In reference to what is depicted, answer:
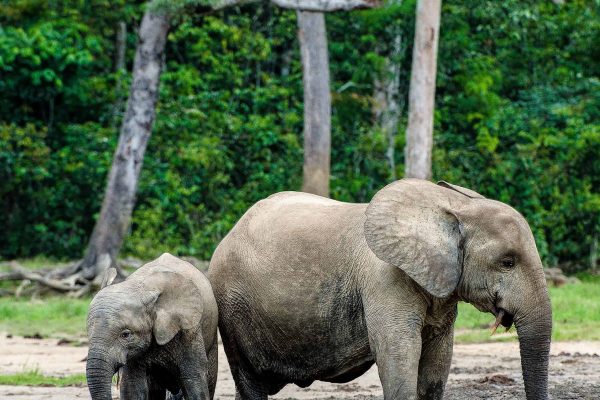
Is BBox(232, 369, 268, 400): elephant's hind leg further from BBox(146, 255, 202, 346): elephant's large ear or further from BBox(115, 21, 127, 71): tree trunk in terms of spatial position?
BBox(115, 21, 127, 71): tree trunk

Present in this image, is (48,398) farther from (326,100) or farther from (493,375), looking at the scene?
(326,100)

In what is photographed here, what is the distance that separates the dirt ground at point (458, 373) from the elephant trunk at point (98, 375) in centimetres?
232

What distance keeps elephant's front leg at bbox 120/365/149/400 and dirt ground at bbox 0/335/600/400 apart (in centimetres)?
179

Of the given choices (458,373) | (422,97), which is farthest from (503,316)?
(422,97)

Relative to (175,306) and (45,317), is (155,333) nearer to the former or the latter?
(175,306)

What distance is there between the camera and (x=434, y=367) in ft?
24.8

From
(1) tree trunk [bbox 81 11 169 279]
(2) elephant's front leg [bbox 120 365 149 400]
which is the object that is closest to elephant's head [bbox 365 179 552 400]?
(2) elephant's front leg [bbox 120 365 149 400]

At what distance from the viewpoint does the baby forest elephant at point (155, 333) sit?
7.26 metres

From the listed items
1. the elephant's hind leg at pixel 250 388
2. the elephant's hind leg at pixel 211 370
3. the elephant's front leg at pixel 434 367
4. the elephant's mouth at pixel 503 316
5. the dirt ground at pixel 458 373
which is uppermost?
the elephant's mouth at pixel 503 316

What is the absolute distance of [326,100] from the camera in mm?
18500

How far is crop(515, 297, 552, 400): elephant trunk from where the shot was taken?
6.75 m

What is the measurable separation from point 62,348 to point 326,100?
7316mm

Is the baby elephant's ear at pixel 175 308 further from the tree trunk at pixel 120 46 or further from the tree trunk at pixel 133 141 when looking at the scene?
the tree trunk at pixel 120 46

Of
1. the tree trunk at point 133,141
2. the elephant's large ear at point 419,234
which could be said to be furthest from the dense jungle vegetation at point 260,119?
the elephant's large ear at point 419,234
